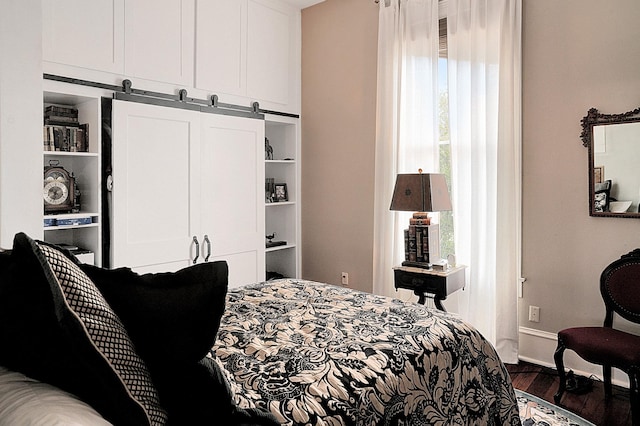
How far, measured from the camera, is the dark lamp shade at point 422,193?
324 cm

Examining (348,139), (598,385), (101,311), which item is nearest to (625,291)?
(598,385)

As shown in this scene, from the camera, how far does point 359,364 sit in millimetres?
1453

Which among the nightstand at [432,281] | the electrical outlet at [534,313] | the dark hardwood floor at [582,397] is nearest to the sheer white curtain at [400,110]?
the nightstand at [432,281]

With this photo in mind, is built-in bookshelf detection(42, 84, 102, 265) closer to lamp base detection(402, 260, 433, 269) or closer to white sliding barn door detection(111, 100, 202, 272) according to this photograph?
white sliding barn door detection(111, 100, 202, 272)

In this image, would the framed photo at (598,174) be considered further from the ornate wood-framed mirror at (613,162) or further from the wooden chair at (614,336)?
the wooden chair at (614,336)

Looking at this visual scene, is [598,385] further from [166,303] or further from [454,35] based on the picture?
[166,303]

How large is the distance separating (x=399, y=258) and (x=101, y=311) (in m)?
3.20

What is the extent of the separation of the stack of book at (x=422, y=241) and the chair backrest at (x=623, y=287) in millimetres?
1095

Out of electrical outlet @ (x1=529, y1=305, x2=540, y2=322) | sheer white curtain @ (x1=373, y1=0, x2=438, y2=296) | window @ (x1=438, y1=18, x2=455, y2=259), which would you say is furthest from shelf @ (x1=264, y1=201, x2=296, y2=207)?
electrical outlet @ (x1=529, y1=305, x2=540, y2=322)

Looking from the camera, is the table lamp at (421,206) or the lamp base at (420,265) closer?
the table lamp at (421,206)

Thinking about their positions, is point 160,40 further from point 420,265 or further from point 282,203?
point 420,265

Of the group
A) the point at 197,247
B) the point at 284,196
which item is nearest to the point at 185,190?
the point at 197,247

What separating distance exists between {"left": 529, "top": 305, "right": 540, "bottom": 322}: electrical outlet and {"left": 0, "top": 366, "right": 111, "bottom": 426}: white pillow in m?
3.17

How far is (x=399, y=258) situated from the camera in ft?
12.9
